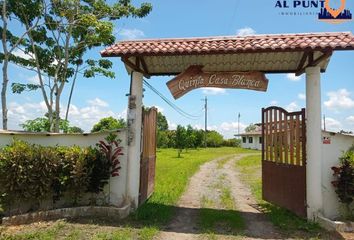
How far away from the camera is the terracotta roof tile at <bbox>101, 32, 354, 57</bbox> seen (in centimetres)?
664

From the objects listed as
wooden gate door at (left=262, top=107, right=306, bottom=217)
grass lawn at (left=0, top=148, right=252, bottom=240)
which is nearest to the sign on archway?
wooden gate door at (left=262, top=107, right=306, bottom=217)

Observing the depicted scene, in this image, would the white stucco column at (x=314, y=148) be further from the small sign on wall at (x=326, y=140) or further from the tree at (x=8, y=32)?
the tree at (x=8, y=32)

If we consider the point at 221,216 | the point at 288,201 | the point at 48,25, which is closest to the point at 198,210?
the point at 221,216

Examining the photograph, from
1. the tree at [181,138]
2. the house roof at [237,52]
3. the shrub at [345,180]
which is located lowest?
the shrub at [345,180]

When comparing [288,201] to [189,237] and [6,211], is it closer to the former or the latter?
[189,237]

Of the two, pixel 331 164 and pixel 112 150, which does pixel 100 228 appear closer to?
pixel 112 150

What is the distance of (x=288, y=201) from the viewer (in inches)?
305

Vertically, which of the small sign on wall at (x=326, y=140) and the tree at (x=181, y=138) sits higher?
the tree at (x=181, y=138)

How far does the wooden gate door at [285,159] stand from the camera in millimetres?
7277

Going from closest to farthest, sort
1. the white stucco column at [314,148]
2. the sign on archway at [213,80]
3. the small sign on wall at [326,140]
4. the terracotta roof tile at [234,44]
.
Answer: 1. the terracotta roof tile at [234,44]
2. the white stucco column at [314,148]
3. the small sign on wall at [326,140]
4. the sign on archway at [213,80]

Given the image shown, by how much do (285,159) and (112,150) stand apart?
408cm

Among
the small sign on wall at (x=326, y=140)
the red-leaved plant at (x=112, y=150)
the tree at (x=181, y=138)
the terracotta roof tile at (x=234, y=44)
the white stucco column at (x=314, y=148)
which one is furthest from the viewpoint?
the tree at (x=181, y=138)

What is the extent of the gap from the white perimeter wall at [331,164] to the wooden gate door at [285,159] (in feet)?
1.34

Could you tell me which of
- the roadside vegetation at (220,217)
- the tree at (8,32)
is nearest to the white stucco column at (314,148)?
the roadside vegetation at (220,217)
